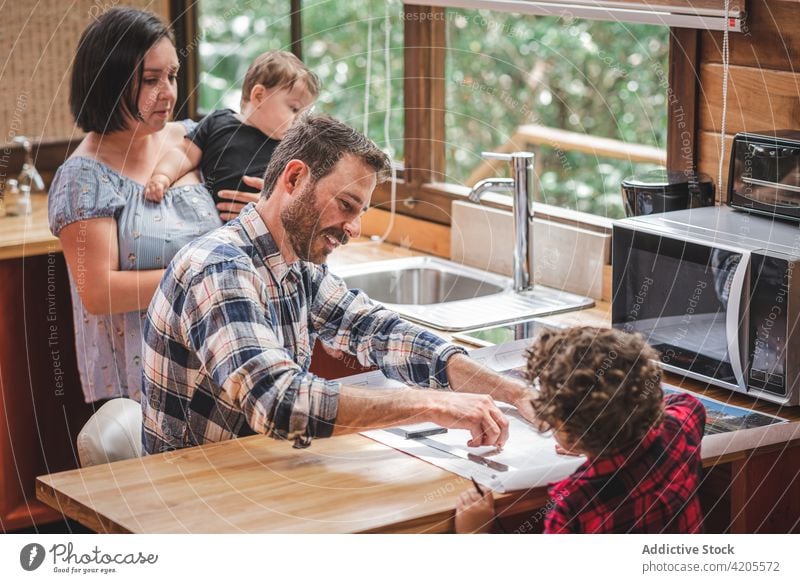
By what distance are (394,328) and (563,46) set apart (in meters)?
3.42

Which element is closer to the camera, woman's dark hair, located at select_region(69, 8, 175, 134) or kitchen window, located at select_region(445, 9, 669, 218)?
woman's dark hair, located at select_region(69, 8, 175, 134)

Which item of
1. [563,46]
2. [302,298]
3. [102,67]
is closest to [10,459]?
[102,67]

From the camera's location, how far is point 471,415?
5.22ft

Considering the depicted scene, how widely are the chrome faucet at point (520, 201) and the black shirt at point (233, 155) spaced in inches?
18.3

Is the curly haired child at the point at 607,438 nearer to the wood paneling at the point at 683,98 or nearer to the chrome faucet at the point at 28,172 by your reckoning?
the wood paneling at the point at 683,98

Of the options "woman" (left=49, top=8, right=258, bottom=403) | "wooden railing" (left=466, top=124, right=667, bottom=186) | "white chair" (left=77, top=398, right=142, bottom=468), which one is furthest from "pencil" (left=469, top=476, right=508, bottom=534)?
"wooden railing" (left=466, top=124, right=667, bottom=186)

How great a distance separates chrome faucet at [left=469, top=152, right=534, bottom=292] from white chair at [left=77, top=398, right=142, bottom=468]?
858 millimetres

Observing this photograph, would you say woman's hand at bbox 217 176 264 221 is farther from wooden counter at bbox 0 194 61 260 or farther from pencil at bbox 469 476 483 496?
pencil at bbox 469 476 483 496

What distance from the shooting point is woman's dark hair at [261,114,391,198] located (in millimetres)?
1705

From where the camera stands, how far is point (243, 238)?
1.74m

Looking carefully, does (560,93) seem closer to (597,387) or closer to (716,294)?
(716,294)

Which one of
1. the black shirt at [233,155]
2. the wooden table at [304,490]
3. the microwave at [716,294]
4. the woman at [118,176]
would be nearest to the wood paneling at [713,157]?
the microwave at [716,294]

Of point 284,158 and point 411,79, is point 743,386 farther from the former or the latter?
point 411,79

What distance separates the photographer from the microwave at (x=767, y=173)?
6.10 feet
